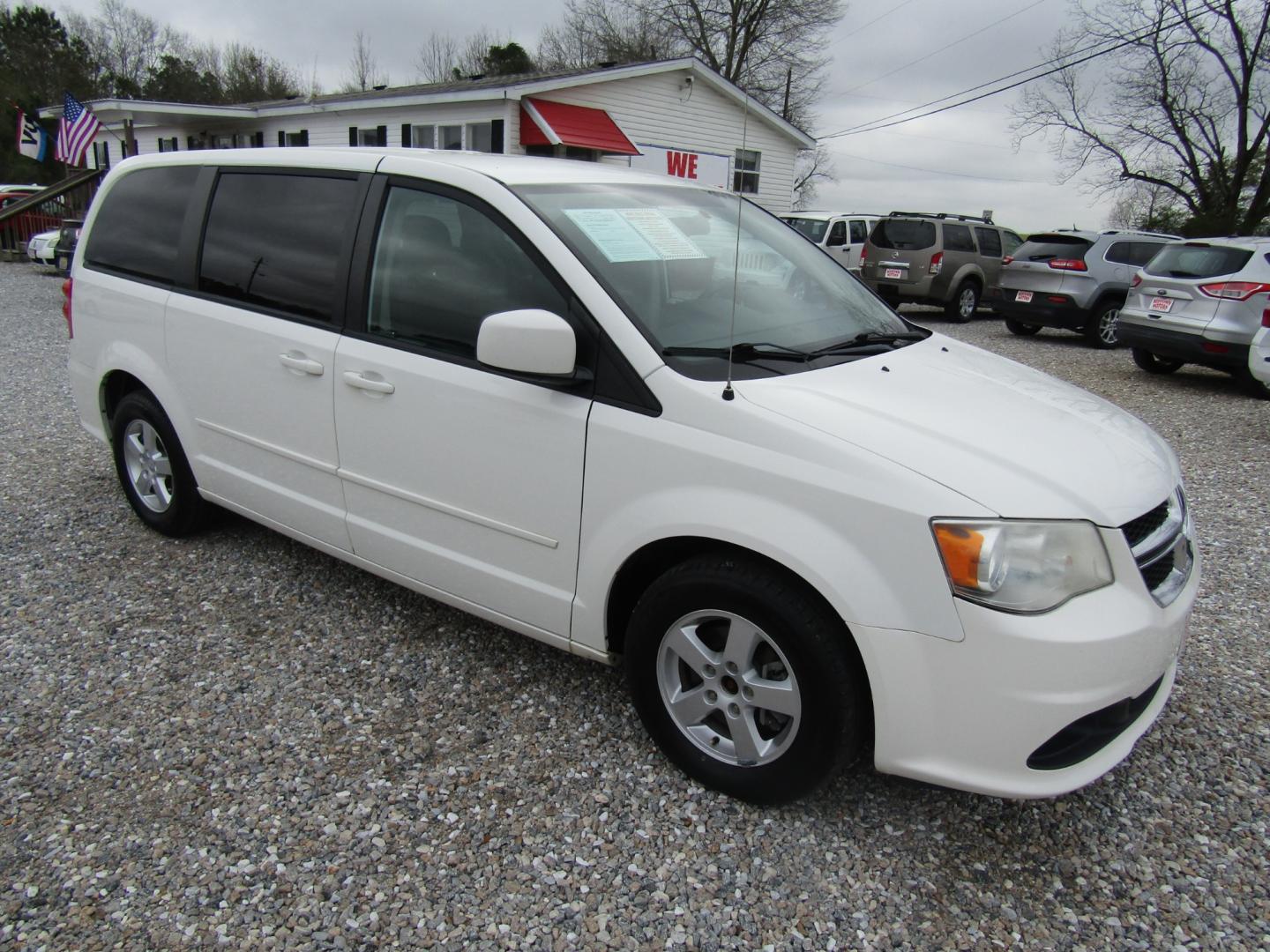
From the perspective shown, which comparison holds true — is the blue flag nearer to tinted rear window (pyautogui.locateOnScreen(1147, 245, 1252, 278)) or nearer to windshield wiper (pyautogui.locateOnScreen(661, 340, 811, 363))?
tinted rear window (pyautogui.locateOnScreen(1147, 245, 1252, 278))

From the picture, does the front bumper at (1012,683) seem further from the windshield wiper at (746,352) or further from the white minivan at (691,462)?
the windshield wiper at (746,352)

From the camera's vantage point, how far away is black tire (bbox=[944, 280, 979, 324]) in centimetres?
1539

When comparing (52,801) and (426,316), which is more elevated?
(426,316)

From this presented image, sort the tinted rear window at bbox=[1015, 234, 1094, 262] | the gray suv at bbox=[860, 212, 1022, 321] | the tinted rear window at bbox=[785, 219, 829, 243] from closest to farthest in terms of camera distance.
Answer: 1. the tinted rear window at bbox=[1015, 234, 1094, 262]
2. the gray suv at bbox=[860, 212, 1022, 321]
3. the tinted rear window at bbox=[785, 219, 829, 243]

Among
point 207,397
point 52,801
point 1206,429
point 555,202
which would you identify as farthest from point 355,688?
point 1206,429

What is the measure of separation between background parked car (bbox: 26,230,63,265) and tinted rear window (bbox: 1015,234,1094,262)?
18334 mm

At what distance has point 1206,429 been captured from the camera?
25.6 ft

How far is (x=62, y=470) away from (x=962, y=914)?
18.3 ft

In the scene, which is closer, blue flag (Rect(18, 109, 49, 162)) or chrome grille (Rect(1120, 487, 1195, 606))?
chrome grille (Rect(1120, 487, 1195, 606))

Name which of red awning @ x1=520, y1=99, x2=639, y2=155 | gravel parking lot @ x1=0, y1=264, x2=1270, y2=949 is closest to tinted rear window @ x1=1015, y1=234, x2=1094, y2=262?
red awning @ x1=520, y1=99, x2=639, y2=155

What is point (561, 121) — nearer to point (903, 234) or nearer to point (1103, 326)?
point (903, 234)

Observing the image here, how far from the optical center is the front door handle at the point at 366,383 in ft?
9.71

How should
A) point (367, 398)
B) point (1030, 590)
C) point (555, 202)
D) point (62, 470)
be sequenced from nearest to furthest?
point (1030, 590), point (555, 202), point (367, 398), point (62, 470)

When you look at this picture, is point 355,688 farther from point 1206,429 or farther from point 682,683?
point 1206,429
